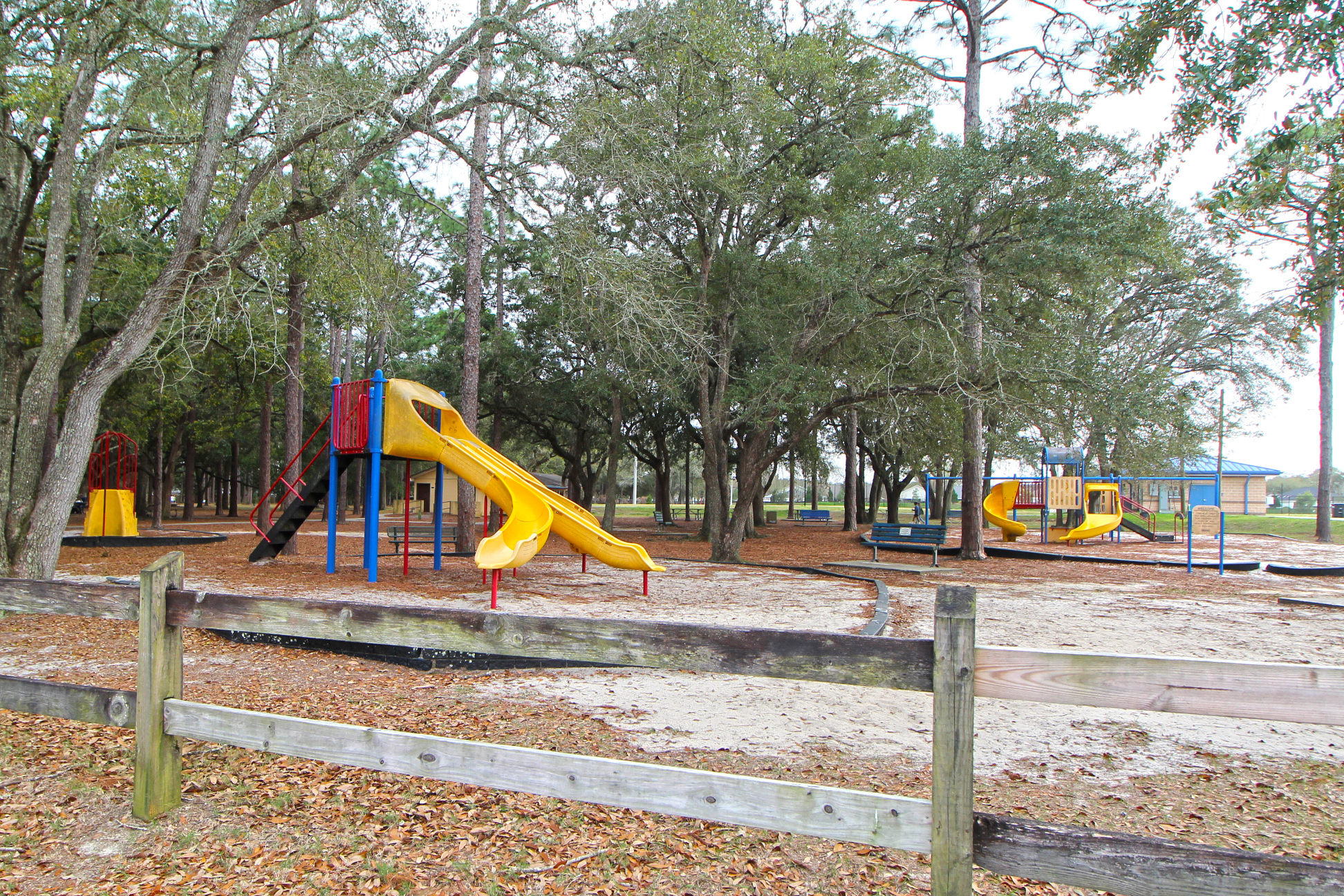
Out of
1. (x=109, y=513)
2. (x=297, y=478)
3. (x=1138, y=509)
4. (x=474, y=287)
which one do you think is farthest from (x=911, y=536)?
(x=1138, y=509)

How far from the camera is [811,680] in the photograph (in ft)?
8.60

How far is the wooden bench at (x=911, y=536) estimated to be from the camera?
18.2 meters

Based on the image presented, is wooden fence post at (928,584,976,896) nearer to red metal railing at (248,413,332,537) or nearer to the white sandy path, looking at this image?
the white sandy path

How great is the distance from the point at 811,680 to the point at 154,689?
2724 mm

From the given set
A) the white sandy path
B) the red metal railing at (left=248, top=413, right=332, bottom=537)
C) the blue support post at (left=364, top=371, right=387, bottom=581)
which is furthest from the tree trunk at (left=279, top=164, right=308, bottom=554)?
the white sandy path

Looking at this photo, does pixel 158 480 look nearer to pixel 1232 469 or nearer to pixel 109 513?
pixel 109 513

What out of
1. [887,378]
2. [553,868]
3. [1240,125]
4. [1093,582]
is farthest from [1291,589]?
[553,868]

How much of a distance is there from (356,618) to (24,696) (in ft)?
5.52

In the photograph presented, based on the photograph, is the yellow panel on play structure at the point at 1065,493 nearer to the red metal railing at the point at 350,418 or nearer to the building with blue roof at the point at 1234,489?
the red metal railing at the point at 350,418

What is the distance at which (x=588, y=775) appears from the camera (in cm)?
284

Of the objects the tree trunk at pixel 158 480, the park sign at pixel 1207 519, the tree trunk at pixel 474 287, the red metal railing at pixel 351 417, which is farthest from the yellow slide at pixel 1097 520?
the tree trunk at pixel 158 480

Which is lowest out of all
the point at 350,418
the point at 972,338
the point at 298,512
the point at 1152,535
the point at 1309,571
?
the point at 1152,535

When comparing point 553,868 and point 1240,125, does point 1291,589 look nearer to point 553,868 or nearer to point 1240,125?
point 1240,125

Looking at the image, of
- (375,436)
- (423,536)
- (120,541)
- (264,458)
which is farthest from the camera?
(423,536)
